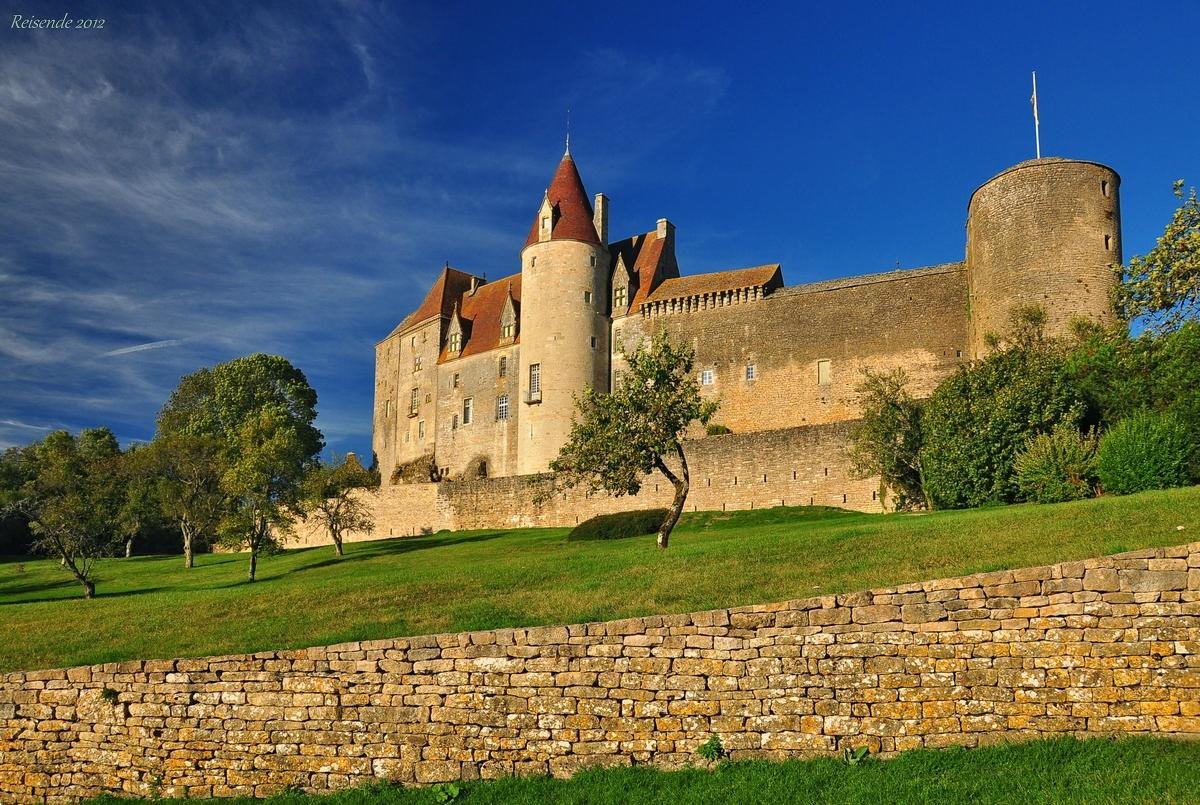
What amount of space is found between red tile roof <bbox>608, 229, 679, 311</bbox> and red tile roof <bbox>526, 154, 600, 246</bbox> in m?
2.93

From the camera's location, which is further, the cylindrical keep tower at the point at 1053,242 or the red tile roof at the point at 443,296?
the red tile roof at the point at 443,296

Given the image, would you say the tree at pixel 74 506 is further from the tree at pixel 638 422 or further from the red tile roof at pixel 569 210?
the red tile roof at pixel 569 210

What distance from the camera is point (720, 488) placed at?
42375 mm

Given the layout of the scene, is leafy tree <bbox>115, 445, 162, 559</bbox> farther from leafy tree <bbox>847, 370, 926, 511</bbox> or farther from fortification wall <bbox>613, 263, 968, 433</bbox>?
leafy tree <bbox>847, 370, 926, 511</bbox>

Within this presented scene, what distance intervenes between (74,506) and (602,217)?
109ft

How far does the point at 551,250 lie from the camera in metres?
57.7

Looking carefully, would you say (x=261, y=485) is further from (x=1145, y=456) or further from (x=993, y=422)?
(x=1145, y=456)

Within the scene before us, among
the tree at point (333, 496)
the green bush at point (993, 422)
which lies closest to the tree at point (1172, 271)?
the green bush at point (993, 422)

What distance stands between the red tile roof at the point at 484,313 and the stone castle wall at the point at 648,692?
155 feet

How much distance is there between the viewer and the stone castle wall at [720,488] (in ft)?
130

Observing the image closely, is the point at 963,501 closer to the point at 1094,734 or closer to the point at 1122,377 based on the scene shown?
the point at 1122,377

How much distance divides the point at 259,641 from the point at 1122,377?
25.1 meters

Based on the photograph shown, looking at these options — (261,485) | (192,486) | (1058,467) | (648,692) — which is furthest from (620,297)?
(648,692)

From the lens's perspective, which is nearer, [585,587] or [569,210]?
[585,587]
